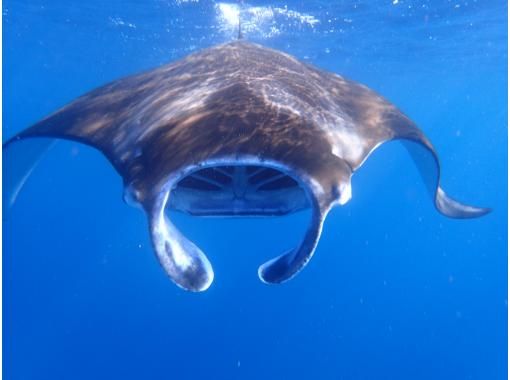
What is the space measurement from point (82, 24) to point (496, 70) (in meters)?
29.6

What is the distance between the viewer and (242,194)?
4.61 meters

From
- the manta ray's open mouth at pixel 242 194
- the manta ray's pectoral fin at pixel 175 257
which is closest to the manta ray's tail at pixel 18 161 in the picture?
the manta ray's open mouth at pixel 242 194

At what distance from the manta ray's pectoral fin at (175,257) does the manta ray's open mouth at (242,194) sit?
1.48 m

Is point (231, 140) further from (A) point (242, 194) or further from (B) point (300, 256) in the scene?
(A) point (242, 194)

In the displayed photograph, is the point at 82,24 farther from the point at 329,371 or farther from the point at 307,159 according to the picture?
the point at 307,159

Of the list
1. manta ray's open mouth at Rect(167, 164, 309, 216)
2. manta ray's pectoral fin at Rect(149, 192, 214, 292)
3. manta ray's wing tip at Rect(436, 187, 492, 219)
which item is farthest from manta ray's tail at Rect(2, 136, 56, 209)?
manta ray's wing tip at Rect(436, 187, 492, 219)

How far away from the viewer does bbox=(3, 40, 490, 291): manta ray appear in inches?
113

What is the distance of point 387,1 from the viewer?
18.1m

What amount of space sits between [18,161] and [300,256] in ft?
14.5

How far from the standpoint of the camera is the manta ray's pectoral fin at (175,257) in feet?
9.13

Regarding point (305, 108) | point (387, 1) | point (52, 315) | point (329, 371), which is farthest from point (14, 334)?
point (387, 1)

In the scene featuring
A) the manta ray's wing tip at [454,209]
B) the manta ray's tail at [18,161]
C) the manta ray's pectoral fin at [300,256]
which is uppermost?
the manta ray's pectoral fin at [300,256]

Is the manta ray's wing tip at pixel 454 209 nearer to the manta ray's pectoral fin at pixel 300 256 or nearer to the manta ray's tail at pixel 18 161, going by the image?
the manta ray's pectoral fin at pixel 300 256

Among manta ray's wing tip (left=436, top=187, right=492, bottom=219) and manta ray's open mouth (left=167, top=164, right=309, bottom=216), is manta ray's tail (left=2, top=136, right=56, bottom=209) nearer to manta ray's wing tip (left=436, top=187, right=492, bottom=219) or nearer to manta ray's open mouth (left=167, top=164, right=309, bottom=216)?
manta ray's open mouth (left=167, top=164, right=309, bottom=216)
